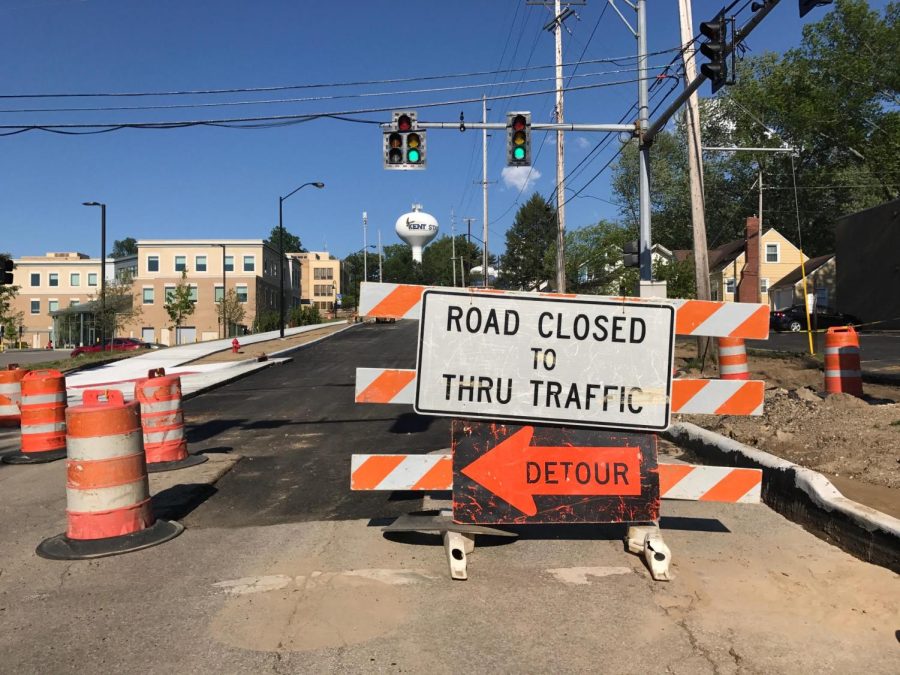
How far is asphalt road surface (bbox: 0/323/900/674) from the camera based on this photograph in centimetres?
342

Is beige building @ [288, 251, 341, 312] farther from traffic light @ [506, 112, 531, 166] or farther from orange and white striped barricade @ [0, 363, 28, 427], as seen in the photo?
orange and white striped barricade @ [0, 363, 28, 427]

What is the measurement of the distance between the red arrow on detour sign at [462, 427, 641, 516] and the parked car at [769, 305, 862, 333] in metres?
37.1

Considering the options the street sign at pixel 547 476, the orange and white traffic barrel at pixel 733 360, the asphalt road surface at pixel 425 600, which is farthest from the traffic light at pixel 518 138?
the street sign at pixel 547 476

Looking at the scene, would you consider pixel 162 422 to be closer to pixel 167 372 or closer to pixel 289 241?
pixel 167 372

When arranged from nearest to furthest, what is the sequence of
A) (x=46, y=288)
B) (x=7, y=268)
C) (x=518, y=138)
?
(x=518, y=138)
(x=7, y=268)
(x=46, y=288)

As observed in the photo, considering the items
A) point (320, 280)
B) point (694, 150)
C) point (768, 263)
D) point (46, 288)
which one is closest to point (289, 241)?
point (320, 280)

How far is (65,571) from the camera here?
473 centimetres

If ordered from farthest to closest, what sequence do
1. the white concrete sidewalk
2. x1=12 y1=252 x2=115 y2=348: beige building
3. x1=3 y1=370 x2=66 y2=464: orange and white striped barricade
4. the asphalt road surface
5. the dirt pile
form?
1. x1=12 y1=252 x2=115 y2=348: beige building
2. the white concrete sidewalk
3. x1=3 y1=370 x2=66 y2=464: orange and white striped barricade
4. the dirt pile
5. the asphalt road surface

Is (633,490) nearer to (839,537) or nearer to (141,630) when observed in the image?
(839,537)

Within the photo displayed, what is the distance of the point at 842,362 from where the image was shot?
1018 cm

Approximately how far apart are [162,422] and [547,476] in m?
5.13

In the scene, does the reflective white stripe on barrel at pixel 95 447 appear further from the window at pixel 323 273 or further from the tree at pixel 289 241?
the tree at pixel 289 241

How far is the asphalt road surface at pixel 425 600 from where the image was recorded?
11.2 ft

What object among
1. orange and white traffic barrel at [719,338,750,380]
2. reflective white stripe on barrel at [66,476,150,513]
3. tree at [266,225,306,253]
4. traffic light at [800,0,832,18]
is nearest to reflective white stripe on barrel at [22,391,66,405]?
reflective white stripe on barrel at [66,476,150,513]
